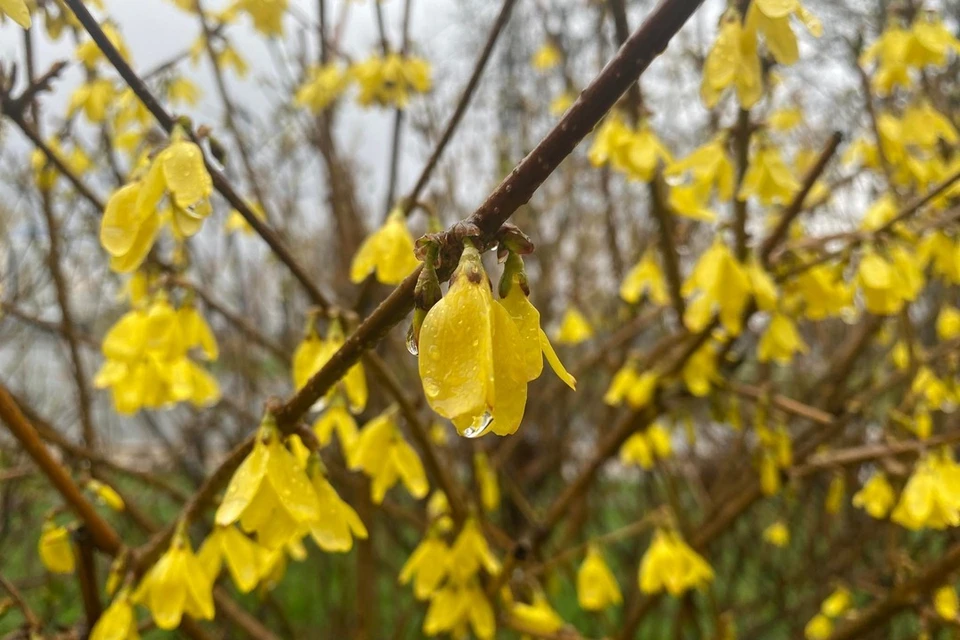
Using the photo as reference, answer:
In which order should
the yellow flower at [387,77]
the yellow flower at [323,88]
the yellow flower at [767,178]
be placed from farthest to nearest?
the yellow flower at [323,88] → the yellow flower at [387,77] → the yellow flower at [767,178]

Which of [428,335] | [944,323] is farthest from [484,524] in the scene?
[944,323]

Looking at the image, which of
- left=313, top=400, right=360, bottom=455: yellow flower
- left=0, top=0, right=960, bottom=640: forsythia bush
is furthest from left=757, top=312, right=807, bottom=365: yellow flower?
left=313, top=400, right=360, bottom=455: yellow flower

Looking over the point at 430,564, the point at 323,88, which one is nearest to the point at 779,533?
the point at 430,564

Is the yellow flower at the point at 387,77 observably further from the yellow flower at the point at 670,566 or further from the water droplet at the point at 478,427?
the water droplet at the point at 478,427

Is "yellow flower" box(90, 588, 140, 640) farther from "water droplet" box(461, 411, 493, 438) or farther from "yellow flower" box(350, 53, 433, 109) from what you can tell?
"yellow flower" box(350, 53, 433, 109)

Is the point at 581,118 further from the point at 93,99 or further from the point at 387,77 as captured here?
the point at 387,77

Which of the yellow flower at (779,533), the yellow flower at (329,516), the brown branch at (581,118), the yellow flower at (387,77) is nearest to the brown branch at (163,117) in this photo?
the yellow flower at (329,516)
